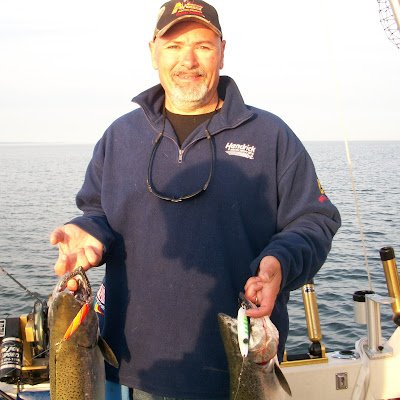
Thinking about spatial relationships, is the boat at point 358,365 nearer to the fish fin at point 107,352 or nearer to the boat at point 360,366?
the boat at point 360,366

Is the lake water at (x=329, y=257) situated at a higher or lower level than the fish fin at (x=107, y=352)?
lower

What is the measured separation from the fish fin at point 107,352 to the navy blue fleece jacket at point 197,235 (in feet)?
0.74

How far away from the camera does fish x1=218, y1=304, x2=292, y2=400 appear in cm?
320

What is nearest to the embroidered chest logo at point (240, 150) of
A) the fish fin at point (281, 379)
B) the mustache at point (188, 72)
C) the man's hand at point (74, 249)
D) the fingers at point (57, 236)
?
the mustache at point (188, 72)

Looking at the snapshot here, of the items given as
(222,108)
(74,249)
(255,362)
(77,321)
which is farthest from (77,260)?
(222,108)

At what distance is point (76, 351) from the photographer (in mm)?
3348

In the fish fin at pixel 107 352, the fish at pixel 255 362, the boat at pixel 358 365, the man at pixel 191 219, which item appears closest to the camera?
the fish at pixel 255 362

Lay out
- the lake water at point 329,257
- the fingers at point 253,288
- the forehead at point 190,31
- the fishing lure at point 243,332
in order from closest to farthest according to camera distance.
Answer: the fingers at point 253,288
the fishing lure at point 243,332
the forehead at point 190,31
the lake water at point 329,257

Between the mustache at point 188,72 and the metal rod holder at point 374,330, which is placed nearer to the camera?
the mustache at point 188,72

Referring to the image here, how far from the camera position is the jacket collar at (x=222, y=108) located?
12.1 ft

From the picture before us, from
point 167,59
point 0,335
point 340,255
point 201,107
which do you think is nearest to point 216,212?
point 201,107

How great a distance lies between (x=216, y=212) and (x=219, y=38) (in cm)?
110

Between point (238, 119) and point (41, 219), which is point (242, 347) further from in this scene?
point (41, 219)

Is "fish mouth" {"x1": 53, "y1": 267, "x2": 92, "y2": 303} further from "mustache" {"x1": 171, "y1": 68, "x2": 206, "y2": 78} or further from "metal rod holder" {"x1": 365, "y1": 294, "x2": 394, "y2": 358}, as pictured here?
"metal rod holder" {"x1": 365, "y1": 294, "x2": 394, "y2": 358}
